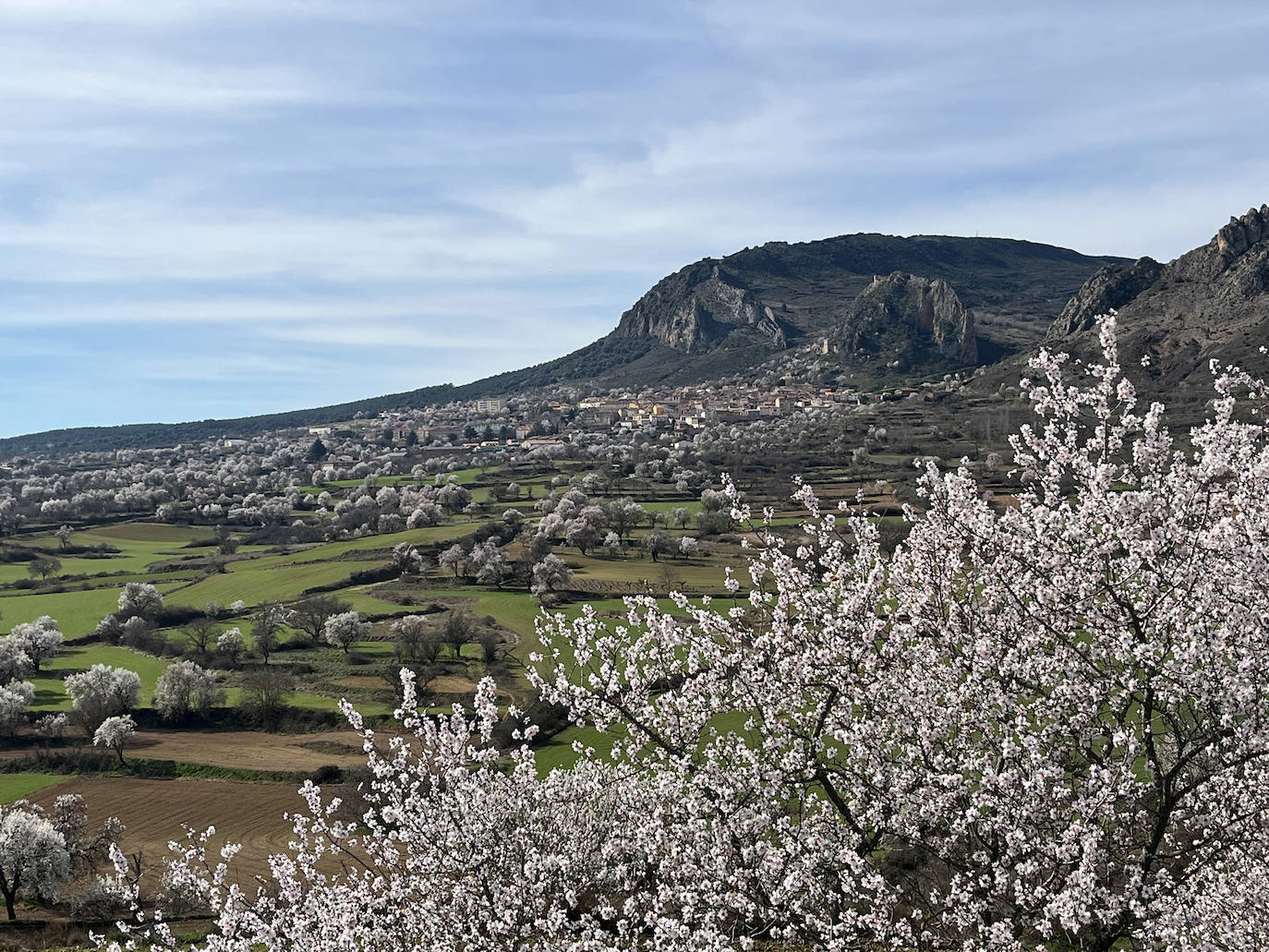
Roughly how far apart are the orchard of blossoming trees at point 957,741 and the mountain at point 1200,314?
400 ft

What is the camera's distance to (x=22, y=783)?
49.7 m

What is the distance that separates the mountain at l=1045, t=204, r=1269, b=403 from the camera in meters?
132

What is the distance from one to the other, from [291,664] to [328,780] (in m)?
21.5

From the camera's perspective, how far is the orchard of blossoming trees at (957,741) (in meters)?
8.94

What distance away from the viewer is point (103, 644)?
73750mm

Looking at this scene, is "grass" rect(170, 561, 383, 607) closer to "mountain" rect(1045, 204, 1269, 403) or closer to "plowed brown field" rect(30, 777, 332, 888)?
"plowed brown field" rect(30, 777, 332, 888)

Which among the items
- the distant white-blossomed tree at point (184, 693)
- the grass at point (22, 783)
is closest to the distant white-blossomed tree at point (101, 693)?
the distant white-blossomed tree at point (184, 693)

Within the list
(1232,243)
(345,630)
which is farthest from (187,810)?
(1232,243)

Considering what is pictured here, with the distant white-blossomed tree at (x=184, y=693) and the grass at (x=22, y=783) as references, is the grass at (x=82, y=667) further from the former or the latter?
the grass at (x=22, y=783)

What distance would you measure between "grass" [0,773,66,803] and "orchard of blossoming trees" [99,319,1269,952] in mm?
46584

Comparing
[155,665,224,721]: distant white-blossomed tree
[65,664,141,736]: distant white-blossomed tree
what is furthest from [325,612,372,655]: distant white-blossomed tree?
[65,664,141,736]: distant white-blossomed tree

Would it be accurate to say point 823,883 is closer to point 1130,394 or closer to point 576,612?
point 1130,394

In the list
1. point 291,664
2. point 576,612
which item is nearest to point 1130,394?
point 576,612

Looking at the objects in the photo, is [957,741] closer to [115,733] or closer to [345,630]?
[115,733]
